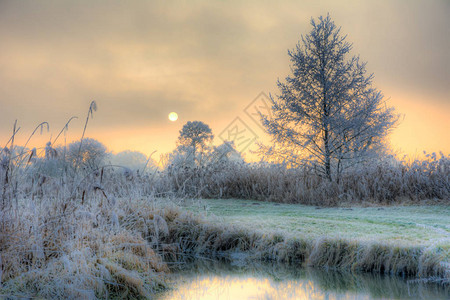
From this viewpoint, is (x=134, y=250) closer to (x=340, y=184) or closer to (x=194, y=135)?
(x=340, y=184)

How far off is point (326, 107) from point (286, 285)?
35.5 feet

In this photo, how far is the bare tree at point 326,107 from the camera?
48.5ft

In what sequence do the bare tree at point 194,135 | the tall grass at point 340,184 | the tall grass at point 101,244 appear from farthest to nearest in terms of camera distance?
the bare tree at point 194,135
the tall grass at point 340,184
the tall grass at point 101,244

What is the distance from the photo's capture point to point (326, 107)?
1510cm

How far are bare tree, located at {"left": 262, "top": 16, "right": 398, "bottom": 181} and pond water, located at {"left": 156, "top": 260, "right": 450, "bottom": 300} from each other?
937 cm

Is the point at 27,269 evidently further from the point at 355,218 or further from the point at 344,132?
the point at 344,132

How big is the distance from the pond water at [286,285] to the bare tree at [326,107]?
937 centimetres

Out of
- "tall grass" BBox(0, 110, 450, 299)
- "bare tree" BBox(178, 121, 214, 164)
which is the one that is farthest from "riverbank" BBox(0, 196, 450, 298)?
"bare tree" BBox(178, 121, 214, 164)

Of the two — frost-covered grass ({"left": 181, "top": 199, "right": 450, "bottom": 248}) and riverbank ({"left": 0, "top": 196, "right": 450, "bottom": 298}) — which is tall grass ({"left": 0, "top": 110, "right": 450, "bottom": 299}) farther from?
frost-covered grass ({"left": 181, "top": 199, "right": 450, "bottom": 248})

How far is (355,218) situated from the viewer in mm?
8461

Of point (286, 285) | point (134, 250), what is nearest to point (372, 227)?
point (286, 285)

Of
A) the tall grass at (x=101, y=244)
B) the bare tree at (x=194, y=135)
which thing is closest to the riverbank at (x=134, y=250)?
the tall grass at (x=101, y=244)

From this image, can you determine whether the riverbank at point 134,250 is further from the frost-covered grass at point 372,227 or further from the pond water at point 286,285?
the pond water at point 286,285

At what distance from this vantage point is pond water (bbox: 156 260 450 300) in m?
4.73
